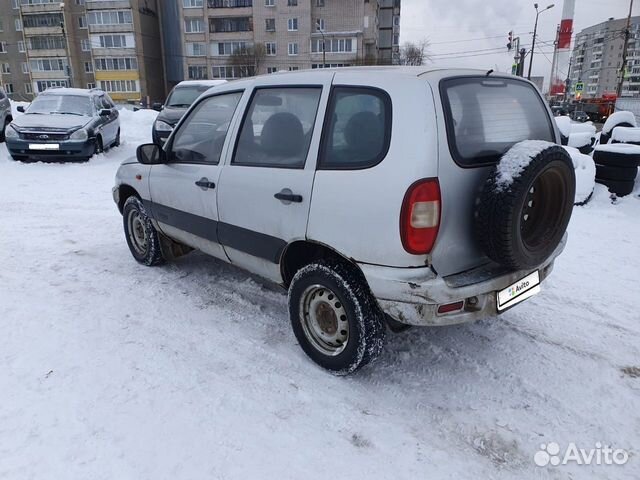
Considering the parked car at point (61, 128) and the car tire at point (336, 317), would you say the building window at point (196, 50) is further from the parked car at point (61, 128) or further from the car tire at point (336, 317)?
the car tire at point (336, 317)

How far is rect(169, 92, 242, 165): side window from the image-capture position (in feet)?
12.5

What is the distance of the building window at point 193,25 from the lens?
56.3 meters

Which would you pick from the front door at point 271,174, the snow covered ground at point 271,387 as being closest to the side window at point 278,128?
the front door at point 271,174

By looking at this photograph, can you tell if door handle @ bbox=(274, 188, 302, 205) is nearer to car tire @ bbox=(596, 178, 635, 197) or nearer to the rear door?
the rear door

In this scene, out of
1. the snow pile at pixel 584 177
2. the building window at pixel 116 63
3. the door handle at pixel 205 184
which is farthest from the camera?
the building window at pixel 116 63

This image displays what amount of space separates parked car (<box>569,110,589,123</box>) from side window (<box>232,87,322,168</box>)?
112 ft

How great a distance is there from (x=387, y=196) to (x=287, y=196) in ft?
2.56

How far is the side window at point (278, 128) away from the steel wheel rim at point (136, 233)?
2.06m

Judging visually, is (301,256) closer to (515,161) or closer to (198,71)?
(515,161)

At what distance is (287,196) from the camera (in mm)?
3090

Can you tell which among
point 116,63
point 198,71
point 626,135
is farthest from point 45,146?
point 116,63

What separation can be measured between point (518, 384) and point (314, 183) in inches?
73.5

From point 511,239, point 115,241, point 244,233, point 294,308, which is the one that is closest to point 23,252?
point 115,241

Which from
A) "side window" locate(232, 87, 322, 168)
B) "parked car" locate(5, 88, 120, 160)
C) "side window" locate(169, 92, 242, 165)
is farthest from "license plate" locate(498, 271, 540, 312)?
"parked car" locate(5, 88, 120, 160)
